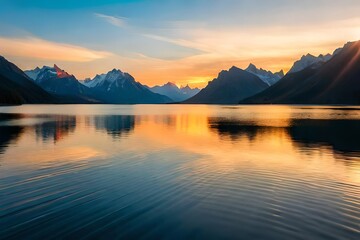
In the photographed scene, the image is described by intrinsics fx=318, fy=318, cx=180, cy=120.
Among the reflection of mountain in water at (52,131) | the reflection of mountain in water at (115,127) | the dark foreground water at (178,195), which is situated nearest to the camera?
the dark foreground water at (178,195)

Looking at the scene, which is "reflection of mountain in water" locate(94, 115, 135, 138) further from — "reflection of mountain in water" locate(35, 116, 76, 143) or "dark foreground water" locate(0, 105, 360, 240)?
"dark foreground water" locate(0, 105, 360, 240)

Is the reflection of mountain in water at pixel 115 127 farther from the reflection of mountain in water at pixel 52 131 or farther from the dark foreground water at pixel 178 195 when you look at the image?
the dark foreground water at pixel 178 195

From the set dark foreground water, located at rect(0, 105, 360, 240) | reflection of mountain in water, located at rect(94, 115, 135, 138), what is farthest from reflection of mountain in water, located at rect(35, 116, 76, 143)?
dark foreground water, located at rect(0, 105, 360, 240)

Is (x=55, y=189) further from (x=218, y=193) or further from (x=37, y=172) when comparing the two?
(x=218, y=193)

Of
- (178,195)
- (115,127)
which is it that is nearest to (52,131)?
(115,127)

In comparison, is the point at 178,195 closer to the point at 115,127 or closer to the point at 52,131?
the point at 52,131

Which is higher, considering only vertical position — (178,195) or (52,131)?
(52,131)

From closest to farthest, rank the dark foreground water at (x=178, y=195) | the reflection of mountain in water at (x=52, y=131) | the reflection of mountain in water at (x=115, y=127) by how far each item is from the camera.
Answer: the dark foreground water at (x=178, y=195), the reflection of mountain in water at (x=52, y=131), the reflection of mountain in water at (x=115, y=127)

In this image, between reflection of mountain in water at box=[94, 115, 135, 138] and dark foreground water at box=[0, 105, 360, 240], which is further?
reflection of mountain in water at box=[94, 115, 135, 138]

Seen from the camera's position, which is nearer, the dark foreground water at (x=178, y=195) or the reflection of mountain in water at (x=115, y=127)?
the dark foreground water at (x=178, y=195)

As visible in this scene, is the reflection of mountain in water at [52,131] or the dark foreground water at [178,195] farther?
the reflection of mountain in water at [52,131]

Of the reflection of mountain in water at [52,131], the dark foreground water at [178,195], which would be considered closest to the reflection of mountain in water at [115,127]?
the reflection of mountain in water at [52,131]

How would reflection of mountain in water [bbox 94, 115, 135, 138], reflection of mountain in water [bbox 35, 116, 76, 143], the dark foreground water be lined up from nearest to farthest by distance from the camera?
1. the dark foreground water
2. reflection of mountain in water [bbox 35, 116, 76, 143]
3. reflection of mountain in water [bbox 94, 115, 135, 138]

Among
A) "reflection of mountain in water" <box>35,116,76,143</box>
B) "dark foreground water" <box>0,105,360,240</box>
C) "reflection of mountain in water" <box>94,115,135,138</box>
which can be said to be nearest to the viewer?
"dark foreground water" <box>0,105,360,240</box>
